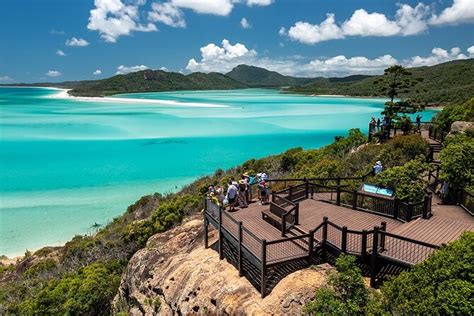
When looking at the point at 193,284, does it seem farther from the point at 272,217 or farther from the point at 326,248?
the point at 326,248

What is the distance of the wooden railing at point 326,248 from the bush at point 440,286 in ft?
5.77

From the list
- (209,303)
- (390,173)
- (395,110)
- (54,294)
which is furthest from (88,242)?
(395,110)

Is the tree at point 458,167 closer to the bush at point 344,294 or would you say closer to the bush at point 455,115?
the bush at point 344,294

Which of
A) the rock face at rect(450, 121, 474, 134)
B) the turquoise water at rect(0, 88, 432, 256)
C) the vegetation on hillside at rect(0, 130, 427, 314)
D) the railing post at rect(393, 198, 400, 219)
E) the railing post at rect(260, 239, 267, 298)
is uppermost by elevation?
the rock face at rect(450, 121, 474, 134)

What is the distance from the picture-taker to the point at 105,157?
41906 millimetres

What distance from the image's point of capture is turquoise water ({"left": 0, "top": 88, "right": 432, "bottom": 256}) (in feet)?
76.9

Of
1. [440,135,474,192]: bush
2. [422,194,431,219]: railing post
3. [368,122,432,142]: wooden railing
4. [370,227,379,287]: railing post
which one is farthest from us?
[368,122,432,142]: wooden railing

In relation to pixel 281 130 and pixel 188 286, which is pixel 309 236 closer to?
pixel 188 286

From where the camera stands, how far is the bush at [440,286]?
4633 mm

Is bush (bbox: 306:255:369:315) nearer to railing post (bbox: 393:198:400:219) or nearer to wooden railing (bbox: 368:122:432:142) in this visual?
railing post (bbox: 393:198:400:219)

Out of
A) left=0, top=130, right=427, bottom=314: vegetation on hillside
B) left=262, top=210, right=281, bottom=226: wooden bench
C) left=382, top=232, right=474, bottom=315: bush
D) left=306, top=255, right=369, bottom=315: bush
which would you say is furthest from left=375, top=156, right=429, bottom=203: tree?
left=382, top=232, right=474, bottom=315: bush

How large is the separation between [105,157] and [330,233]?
123 ft

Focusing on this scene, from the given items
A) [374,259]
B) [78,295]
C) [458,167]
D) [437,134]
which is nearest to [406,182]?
[458,167]

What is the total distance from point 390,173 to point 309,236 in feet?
12.9
